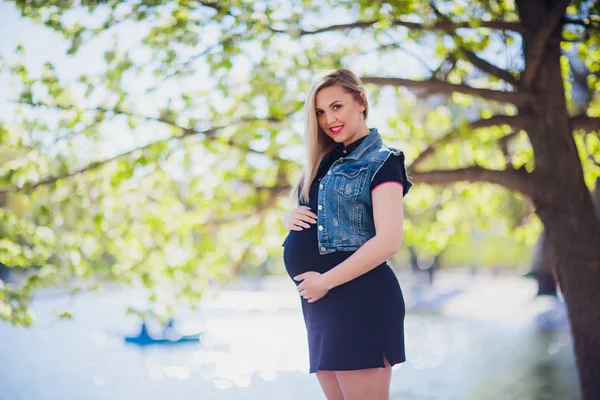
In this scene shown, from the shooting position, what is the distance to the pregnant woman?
2143mm

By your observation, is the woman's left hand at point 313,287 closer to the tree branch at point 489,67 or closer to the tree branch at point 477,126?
the tree branch at point 477,126

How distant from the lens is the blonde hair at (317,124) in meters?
2.38

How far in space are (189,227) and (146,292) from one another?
74cm

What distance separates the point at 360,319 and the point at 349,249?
0.76 feet

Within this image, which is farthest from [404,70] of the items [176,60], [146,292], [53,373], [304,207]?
[53,373]

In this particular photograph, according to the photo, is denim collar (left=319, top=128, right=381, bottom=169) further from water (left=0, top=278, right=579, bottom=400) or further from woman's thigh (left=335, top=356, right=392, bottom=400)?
water (left=0, top=278, right=579, bottom=400)

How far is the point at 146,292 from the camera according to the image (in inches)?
253

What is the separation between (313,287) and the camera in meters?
2.19

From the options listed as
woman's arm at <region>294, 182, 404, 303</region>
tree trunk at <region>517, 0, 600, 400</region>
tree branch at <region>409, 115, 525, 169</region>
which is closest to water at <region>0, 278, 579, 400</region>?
tree branch at <region>409, 115, 525, 169</region>

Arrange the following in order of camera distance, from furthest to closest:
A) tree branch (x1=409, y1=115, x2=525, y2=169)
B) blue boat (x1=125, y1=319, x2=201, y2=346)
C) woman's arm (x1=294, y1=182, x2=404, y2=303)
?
blue boat (x1=125, y1=319, x2=201, y2=346), tree branch (x1=409, y1=115, x2=525, y2=169), woman's arm (x1=294, y1=182, x2=404, y2=303)

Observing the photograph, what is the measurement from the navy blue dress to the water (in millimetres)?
4569

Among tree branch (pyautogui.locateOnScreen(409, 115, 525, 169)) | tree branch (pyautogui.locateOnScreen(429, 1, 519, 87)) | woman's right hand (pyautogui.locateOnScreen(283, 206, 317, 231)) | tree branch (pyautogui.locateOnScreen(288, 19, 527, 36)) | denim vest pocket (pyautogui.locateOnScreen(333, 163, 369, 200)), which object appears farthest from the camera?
tree branch (pyautogui.locateOnScreen(409, 115, 525, 169))

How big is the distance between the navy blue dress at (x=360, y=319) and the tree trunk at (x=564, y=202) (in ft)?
10.8

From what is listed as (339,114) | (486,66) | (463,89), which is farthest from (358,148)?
(486,66)
